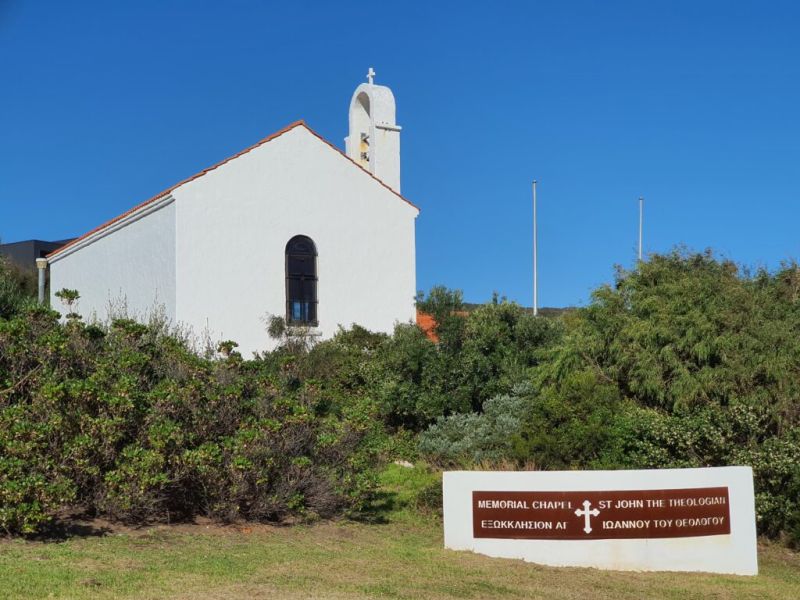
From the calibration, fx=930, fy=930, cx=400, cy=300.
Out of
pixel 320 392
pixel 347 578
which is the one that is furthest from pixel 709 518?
pixel 320 392

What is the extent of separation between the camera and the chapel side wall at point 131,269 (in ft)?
87.5

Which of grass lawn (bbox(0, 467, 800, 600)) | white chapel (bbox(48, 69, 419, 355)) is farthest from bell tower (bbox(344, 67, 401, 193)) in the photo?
grass lawn (bbox(0, 467, 800, 600))

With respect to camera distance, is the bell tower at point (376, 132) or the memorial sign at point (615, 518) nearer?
the memorial sign at point (615, 518)

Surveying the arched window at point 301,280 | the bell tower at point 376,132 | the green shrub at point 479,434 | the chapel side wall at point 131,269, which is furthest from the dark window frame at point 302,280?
the green shrub at point 479,434

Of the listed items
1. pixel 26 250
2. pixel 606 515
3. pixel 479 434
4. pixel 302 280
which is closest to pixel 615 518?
pixel 606 515

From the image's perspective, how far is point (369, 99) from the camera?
31438 mm

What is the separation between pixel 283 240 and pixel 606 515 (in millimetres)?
18019

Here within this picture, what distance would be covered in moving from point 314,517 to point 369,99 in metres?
20.6

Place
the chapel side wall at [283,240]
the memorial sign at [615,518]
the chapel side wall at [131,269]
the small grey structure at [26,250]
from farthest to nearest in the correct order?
the small grey structure at [26,250], the chapel side wall at [131,269], the chapel side wall at [283,240], the memorial sign at [615,518]

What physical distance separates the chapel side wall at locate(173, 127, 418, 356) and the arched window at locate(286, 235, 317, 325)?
24 cm

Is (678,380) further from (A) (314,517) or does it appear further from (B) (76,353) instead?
(B) (76,353)

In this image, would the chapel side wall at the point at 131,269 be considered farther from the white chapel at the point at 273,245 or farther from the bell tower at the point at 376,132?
the bell tower at the point at 376,132

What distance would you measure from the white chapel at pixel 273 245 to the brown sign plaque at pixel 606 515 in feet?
53.1

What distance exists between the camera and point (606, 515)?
1149cm
